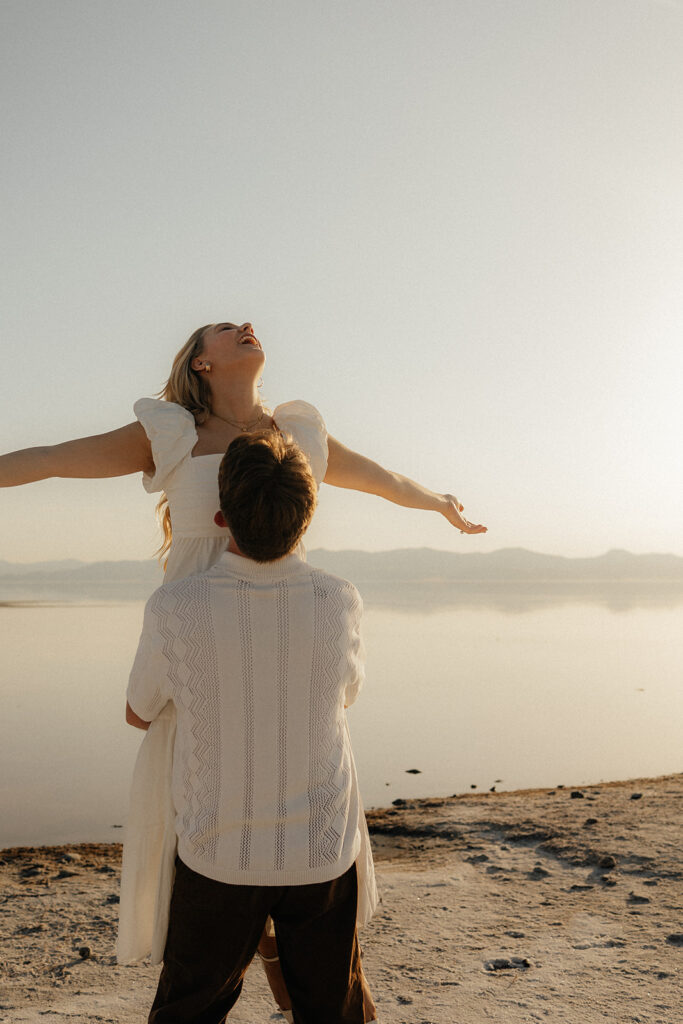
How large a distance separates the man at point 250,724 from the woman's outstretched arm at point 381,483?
85cm

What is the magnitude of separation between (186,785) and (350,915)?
483 millimetres

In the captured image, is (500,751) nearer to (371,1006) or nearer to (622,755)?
(622,755)

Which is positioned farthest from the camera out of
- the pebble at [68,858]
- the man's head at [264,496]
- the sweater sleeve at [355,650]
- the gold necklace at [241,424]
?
the pebble at [68,858]

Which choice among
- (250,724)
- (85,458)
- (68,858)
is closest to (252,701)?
(250,724)

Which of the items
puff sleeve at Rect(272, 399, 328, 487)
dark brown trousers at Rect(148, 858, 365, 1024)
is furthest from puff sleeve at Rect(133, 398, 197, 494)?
dark brown trousers at Rect(148, 858, 365, 1024)

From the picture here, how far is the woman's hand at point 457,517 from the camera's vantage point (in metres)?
3.08

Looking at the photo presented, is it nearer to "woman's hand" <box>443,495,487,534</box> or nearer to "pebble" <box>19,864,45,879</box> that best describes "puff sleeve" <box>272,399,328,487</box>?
"woman's hand" <box>443,495,487,534</box>

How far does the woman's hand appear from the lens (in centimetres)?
308

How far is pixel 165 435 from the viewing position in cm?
232

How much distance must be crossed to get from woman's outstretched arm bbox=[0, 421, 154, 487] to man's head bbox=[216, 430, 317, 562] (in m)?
0.68

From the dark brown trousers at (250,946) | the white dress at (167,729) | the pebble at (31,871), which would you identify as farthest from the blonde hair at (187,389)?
the pebble at (31,871)

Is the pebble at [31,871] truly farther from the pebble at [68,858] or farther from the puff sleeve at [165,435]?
the puff sleeve at [165,435]

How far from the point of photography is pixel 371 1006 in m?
2.04

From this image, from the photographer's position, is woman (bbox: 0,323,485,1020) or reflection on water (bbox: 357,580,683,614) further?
reflection on water (bbox: 357,580,683,614)
